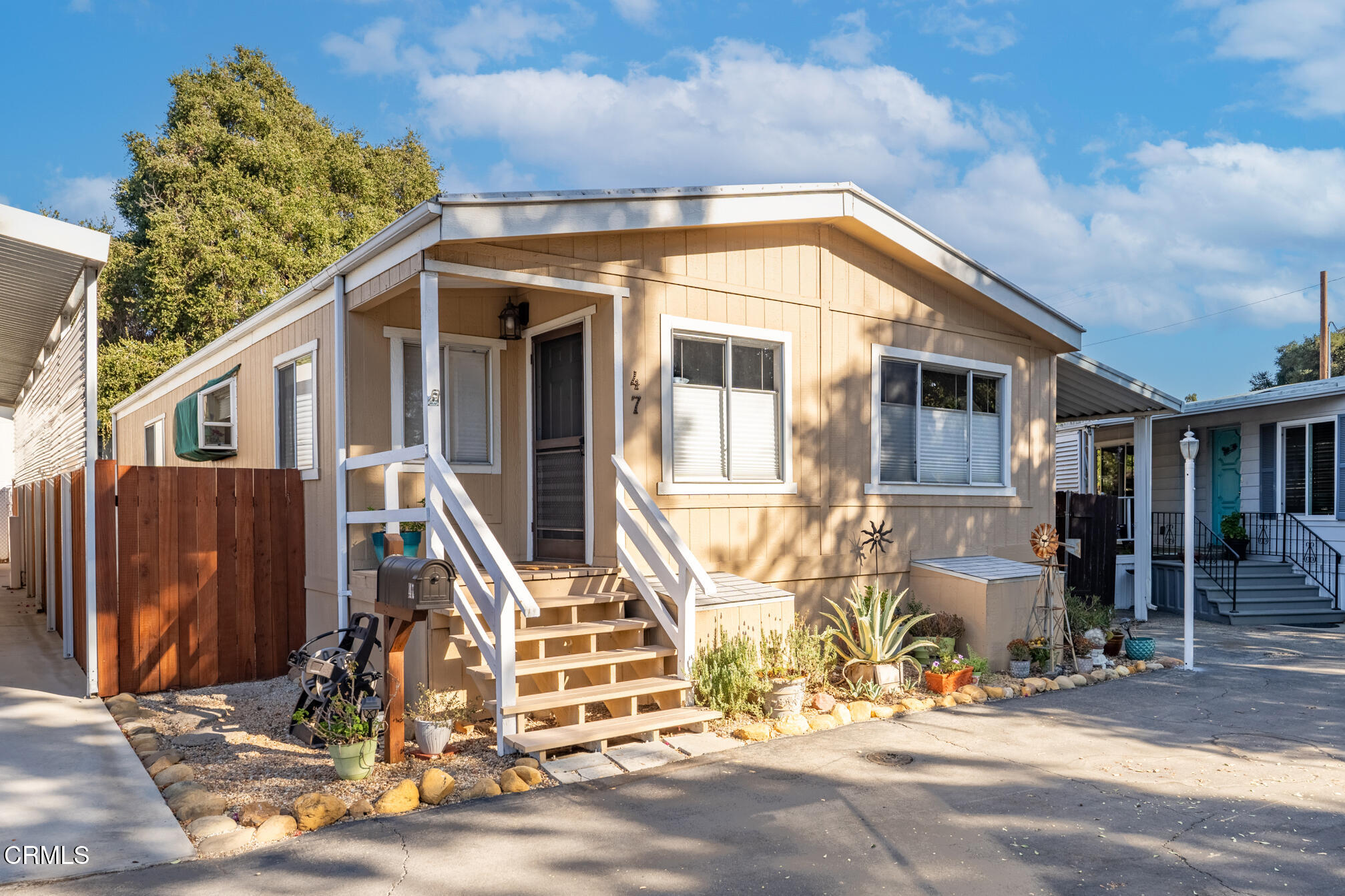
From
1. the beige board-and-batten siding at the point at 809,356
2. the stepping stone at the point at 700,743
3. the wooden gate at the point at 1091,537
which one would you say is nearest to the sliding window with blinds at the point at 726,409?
A: the beige board-and-batten siding at the point at 809,356

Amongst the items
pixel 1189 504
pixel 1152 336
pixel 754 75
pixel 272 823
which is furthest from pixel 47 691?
pixel 1152 336

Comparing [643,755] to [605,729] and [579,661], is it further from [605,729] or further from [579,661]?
[579,661]

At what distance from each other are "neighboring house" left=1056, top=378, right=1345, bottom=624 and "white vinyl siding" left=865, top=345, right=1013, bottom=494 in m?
5.00

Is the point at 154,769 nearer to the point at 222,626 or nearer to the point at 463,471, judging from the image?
the point at 222,626

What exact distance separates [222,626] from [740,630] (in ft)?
14.1

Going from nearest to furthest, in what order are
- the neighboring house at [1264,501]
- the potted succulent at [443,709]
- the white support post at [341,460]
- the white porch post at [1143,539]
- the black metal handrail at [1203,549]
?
1. the potted succulent at [443,709]
2. the white support post at [341,460]
3. the white porch post at [1143,539]
4. the neighboring house at [1264,501]
5. the black metal handrail at [1203,549]

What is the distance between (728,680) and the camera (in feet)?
20.2

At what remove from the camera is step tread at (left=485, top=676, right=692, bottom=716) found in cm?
523

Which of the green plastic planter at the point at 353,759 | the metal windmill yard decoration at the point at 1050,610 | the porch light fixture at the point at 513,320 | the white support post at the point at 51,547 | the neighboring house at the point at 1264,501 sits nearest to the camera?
the green plastic planter at the point at 353,759

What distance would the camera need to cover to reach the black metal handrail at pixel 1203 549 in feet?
41.1

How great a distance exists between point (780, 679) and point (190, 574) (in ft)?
15.7

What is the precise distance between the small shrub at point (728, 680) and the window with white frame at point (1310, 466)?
35.5 ft

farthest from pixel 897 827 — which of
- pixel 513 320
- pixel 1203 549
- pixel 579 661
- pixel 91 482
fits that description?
pixel 1203 549

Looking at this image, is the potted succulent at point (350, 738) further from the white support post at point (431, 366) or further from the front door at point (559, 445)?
the front door at point (559, 445)
